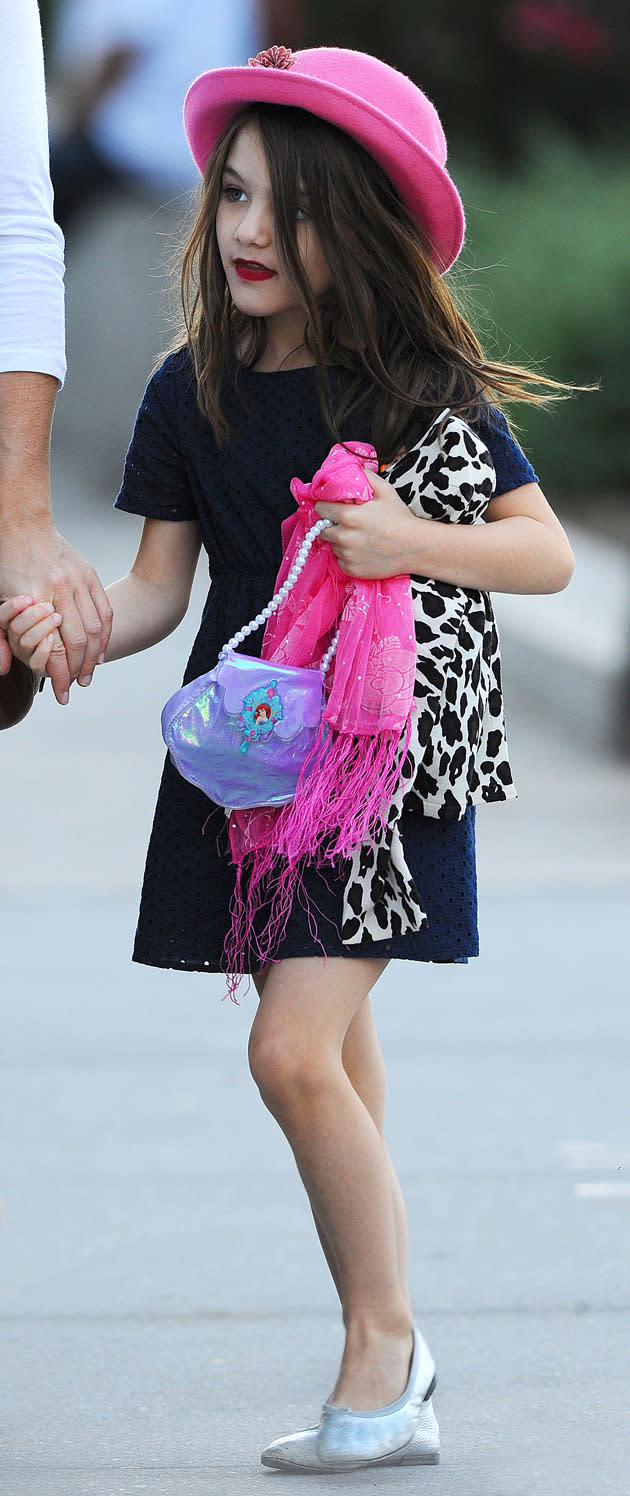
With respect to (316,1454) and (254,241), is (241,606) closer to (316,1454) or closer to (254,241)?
(254,241)

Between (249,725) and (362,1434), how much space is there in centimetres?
89

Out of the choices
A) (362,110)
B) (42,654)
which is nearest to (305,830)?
(42,654)

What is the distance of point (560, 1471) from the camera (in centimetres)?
263

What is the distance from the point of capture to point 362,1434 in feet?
8.47

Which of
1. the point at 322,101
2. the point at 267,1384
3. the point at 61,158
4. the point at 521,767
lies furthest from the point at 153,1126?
the point at 61,158

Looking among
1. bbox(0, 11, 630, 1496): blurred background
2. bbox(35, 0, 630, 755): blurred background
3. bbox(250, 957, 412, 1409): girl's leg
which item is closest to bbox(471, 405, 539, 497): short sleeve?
bbox(0, 11, 630, 1496): blurred background

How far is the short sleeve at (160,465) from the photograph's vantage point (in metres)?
2.73

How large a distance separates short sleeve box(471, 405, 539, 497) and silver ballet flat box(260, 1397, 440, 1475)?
1.17 metres

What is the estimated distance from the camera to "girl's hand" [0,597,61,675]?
2.53 m

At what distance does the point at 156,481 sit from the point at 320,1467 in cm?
127

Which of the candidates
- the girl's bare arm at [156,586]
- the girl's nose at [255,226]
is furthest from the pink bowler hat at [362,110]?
the girl's bare arm at [156,586]

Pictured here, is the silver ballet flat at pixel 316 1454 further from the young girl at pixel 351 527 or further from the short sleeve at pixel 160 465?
the short sleeve at pixel 160 465

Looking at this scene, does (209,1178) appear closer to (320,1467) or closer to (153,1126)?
(153,1126)

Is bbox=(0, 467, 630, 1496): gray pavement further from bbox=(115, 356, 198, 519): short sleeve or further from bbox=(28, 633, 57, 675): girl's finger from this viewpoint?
bbox=(115, 356, 198, 519): short sleeve
